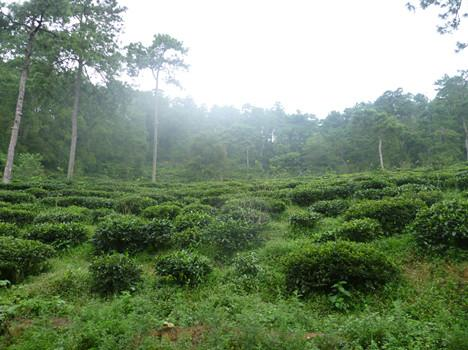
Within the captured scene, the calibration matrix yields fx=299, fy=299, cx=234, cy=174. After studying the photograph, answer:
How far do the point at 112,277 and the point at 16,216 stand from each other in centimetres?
598

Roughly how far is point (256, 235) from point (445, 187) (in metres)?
7.83

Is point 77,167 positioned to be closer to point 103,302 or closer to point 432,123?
point 103,302

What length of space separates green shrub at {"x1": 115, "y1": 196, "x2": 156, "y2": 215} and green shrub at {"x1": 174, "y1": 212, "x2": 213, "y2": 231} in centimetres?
292

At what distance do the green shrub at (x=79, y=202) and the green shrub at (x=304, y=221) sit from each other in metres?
6.99

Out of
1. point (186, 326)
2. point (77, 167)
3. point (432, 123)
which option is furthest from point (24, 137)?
point (432, 123)

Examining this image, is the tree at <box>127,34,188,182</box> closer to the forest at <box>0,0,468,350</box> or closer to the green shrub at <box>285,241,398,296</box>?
the forest at <box>0,0,468,350</box>

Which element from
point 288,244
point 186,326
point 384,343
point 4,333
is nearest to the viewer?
point 384,343

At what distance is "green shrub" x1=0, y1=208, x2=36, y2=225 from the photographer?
8.74 metres

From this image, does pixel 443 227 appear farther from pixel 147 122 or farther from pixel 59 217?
pixel 147 122

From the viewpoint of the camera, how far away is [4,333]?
3469mm

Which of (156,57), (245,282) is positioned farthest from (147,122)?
(245,282)

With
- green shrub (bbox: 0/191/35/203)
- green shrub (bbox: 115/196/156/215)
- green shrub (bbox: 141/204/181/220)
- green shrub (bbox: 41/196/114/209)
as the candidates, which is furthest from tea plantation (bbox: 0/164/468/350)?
green shrub (bbox: 0/191/35/203)

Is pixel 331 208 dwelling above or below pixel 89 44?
below

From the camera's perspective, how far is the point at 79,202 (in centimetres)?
1171
